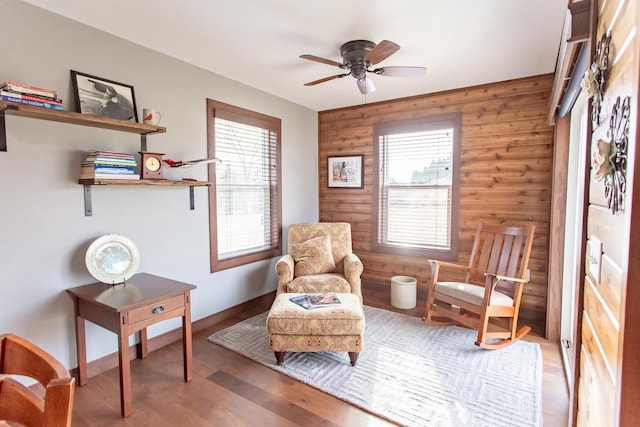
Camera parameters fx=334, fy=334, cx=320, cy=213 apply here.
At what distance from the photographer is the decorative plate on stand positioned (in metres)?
2.30

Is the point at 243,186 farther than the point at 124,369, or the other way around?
the point at 243,186

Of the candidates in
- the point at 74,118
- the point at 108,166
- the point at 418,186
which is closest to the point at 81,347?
the point at 108,166

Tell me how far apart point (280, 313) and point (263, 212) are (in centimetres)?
170

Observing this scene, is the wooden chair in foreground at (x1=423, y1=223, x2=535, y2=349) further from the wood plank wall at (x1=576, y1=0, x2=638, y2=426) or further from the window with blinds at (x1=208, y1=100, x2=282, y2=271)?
the window with blinds at (x1=208, y1=100, x2=282, y2=271)

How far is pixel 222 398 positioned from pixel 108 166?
1.73 metres

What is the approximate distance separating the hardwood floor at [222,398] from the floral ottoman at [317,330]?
0.83ft

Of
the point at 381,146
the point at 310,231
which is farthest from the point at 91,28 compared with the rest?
the point at 381,146

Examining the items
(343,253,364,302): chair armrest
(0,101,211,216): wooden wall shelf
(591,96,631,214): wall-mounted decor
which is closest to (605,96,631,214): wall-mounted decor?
(591,96,631,214): wall-mounted decor

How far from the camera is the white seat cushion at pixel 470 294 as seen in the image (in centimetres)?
283

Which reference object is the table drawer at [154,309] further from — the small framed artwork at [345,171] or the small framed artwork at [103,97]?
the small framed artwork at [345,171]

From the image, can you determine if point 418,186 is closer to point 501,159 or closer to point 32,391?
point 501,159

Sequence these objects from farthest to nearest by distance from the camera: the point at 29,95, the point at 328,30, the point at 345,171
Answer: the point at 345,171 → the point at 328,30 → the point at 29,95

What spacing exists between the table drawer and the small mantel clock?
98 centimetres

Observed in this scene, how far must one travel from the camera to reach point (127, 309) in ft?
6.41
